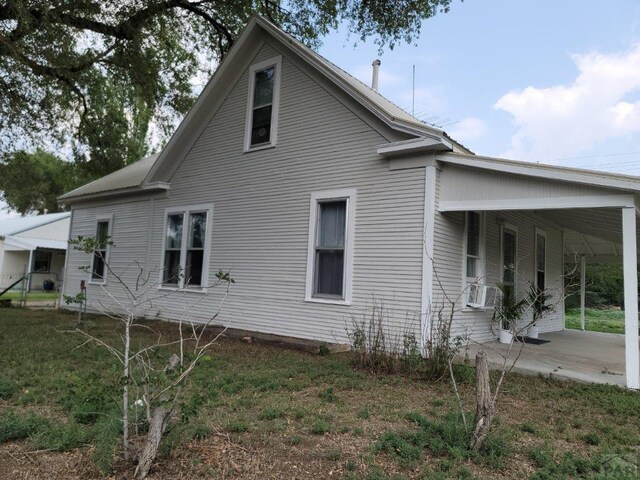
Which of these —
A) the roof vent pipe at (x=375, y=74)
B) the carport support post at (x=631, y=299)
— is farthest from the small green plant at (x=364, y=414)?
the roof vent pipe at (x=375, y=74)

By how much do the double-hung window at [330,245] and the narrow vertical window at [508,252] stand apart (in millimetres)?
3758

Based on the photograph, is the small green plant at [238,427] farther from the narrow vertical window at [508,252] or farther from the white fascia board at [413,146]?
the narrow vertical window at [508,252]

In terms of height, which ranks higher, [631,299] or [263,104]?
[263,104]

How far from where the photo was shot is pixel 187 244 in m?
10.8

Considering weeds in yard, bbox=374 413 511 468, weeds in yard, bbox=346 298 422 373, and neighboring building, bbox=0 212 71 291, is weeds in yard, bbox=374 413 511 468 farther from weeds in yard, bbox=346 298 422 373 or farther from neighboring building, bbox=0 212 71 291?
neighboring building, bbox=0 212 71 291

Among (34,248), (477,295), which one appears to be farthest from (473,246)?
(34,248)

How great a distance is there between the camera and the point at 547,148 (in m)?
31.4

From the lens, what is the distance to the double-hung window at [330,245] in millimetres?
7867

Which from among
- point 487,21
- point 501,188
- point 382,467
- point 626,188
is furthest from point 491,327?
point 487,21

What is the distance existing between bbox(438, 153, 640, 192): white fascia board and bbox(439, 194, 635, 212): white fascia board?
0.20 metres

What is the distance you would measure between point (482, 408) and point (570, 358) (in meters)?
5.22

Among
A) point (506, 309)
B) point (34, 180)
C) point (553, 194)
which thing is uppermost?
point (34, 180)

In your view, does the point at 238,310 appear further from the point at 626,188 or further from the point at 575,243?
the point at 575,243

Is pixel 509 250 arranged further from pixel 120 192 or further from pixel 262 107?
pixel 120 192
